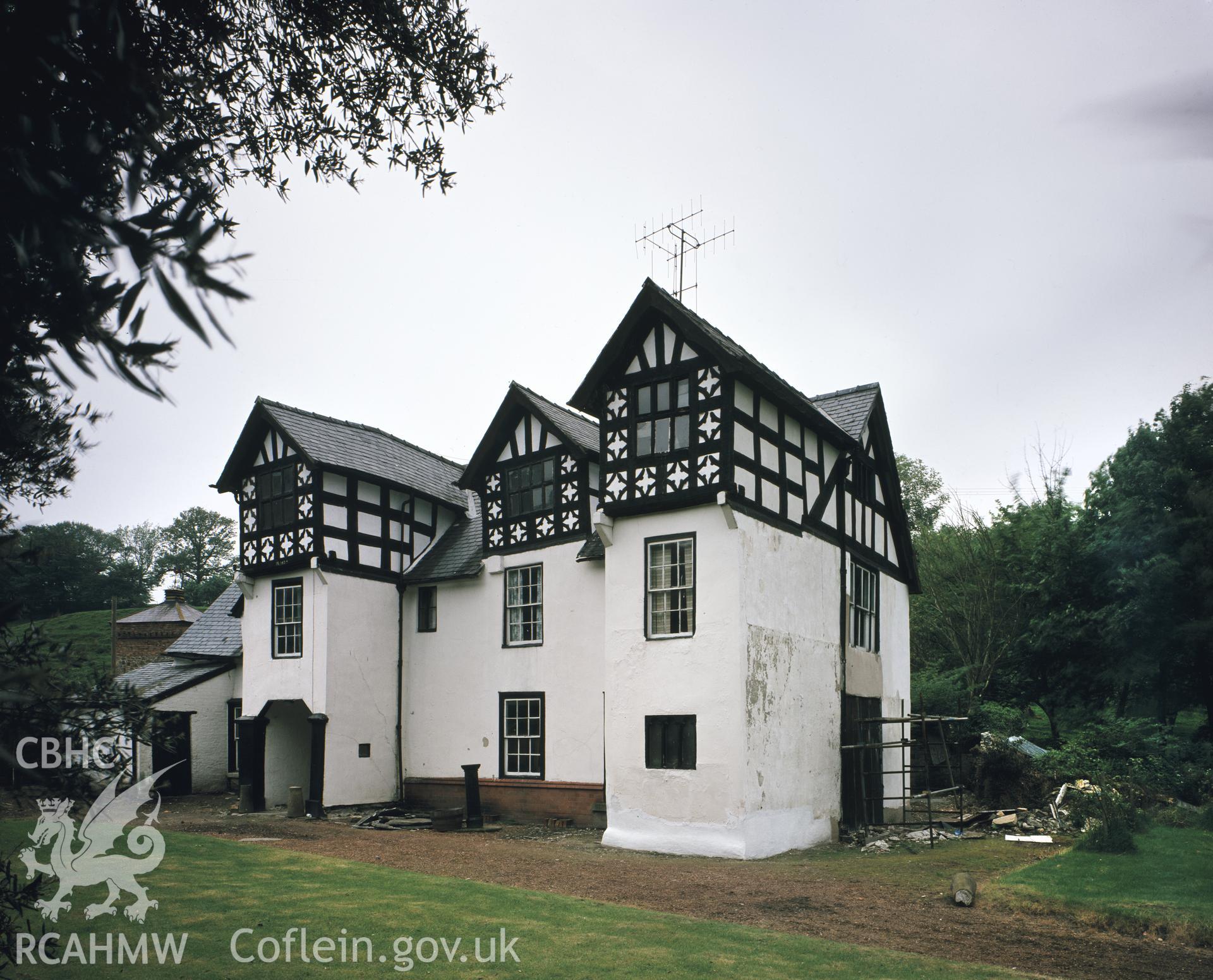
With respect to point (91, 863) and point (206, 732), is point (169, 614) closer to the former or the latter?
point (206, 732)

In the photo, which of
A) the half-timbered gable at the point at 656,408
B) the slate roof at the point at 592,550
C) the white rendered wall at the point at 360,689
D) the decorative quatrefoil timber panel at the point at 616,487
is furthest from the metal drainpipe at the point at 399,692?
the half-timbered gable at the point at 656,408

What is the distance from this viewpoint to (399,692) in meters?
26.2

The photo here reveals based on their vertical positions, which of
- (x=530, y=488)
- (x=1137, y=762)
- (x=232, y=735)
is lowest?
(x=1137, y=762)

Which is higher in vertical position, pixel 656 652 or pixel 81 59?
pixel 81 59

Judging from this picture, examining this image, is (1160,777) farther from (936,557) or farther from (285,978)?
(285,978)

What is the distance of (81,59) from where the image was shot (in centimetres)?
457


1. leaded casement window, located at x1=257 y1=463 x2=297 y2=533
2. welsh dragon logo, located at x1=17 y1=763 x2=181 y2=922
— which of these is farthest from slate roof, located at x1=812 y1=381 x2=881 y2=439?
welsh dragon logo, located at x1=17 y1=763 x2=181 y2=922

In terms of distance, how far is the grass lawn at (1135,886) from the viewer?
11.7 metres

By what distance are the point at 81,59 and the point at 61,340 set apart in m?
1.48

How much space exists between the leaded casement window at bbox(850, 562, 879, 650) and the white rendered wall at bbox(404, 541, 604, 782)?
591 centimetres

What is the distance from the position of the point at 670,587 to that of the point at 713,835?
4.45 meters

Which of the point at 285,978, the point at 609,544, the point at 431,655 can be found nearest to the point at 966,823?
the point at 609,544

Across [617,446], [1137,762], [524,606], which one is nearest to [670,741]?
[617,446]

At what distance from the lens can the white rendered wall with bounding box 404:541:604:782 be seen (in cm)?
2256
